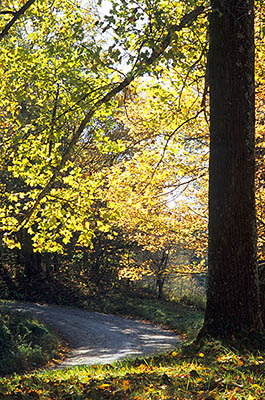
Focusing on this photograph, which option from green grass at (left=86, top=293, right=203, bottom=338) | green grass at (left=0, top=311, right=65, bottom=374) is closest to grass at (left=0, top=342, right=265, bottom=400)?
green grass at (left=0, top=311, right=65, bottom=374)

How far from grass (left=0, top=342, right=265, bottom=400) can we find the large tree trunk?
0.58 metres

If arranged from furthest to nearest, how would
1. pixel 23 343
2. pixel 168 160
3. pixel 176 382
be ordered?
pixel 23 343 < pixel 168 160 < pixel 176 382

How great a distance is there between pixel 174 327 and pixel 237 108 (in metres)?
11.2

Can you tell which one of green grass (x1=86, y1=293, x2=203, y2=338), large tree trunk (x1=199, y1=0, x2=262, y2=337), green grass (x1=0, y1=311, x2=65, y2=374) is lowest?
green grass (x1=0, y1=311, x2=65, y2=374)

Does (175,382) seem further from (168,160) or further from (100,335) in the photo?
(100,335)

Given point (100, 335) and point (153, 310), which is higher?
point (153, 310)

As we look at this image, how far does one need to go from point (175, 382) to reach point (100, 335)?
9.51 metres

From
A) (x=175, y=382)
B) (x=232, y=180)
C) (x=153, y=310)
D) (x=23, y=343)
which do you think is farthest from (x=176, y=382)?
(x=153, y=310)

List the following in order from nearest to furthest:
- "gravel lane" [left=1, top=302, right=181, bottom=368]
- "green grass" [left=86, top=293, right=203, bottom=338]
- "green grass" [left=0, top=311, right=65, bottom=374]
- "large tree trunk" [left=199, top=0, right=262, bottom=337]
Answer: "large tree trunk" [left=199, top=0, right=262, bottom=337], "green grass" [left=0, top=311, right=65, bottom=374], "gravel lane" [left=1, top=302, right=181, bottom=368], "green grass" [left=86, top=293, right=203, bottom=338]

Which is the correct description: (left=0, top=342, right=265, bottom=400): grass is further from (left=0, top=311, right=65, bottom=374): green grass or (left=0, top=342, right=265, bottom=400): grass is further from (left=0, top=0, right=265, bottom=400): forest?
(left=0, top=311, right=65, bottom=374): green grass

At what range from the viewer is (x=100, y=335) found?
13477 mm

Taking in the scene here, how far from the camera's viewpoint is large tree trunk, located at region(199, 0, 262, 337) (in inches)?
230

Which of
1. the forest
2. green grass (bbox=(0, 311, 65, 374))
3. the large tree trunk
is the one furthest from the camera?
green grass (bbox=(0, 311, 65, 374))

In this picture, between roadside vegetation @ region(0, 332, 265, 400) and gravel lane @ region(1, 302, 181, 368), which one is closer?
roadside vegetation @ region(0, 332, 265, 400)
